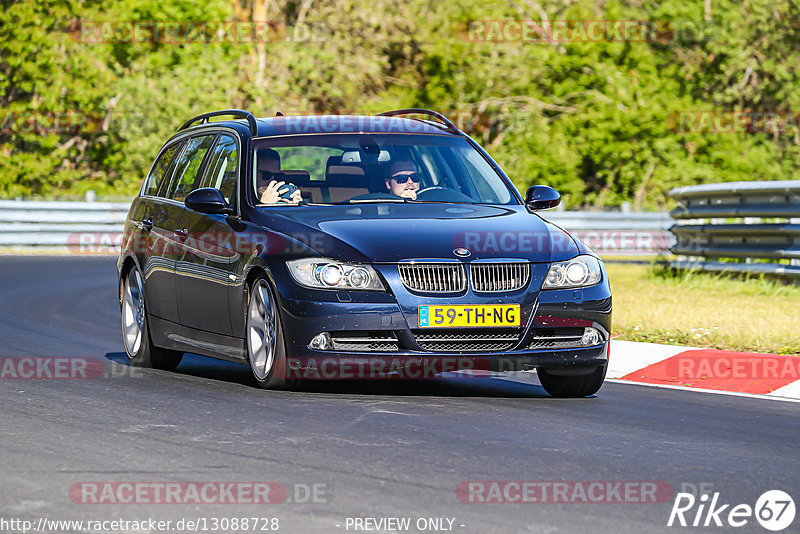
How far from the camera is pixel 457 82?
40.2 meters

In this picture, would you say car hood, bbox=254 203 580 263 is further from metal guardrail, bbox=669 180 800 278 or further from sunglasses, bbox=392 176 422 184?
metal guardrail, bbox=669 180 800 278

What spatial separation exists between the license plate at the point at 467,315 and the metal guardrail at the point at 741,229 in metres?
7.99

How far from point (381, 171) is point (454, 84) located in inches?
1216

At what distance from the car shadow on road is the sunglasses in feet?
4.20

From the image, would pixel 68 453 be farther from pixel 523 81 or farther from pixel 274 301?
pixel 523 81

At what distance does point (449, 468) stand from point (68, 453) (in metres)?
1.70

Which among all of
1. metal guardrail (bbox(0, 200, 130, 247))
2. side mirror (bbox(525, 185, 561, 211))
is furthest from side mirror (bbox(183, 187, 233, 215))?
metal guardrail (bbox(0, 200, 130, 247))

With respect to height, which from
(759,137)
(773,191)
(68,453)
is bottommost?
(759,137)

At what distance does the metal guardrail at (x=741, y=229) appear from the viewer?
15789mm

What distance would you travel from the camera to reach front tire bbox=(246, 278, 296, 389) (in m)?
8.52

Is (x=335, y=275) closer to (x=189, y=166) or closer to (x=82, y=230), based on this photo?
(x=189, y=166)

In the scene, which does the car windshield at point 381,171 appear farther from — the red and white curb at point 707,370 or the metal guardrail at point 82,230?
the metal guardrail at point 82,230

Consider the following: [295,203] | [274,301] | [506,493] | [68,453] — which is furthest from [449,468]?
[295,203]

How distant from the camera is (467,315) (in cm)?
831
